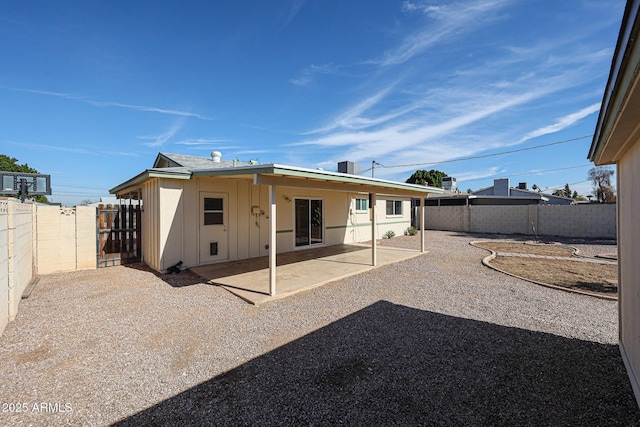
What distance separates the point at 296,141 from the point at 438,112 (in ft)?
34.8

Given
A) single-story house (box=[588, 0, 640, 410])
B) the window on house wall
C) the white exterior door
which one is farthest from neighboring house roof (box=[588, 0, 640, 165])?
the window on house wall

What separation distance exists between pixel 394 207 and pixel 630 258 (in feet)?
44.2

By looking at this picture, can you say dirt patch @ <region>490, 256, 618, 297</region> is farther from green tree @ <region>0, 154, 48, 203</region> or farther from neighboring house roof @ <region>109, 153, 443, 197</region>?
green tree @ <region>0, 154, 48, 203</region>

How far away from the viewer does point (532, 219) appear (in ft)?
53.1

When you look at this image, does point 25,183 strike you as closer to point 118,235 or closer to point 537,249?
point 118,235

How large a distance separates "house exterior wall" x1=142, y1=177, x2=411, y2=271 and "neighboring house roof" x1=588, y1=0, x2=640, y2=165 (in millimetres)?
7622

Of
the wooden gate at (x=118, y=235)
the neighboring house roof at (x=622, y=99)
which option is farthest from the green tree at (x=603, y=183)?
the wooden gate at (x=118, y=235)

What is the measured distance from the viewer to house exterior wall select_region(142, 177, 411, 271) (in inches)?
279

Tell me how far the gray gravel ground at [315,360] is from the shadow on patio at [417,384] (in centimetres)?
1

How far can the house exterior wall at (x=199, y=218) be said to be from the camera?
7098 millimetres

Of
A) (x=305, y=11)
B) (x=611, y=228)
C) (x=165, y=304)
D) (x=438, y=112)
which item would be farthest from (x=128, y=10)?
(x=611, y=228)

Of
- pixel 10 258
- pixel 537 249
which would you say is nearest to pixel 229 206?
pixel 10 258

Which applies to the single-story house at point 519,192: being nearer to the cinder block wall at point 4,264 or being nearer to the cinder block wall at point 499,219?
the cinder block wall at point 499,219

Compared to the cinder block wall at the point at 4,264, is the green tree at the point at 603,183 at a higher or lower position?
higher
